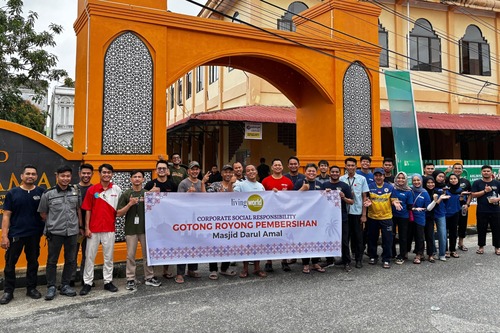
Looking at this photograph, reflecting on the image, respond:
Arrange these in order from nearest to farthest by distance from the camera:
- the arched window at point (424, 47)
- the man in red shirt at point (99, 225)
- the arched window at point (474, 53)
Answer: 1. the man in red shirt at point (99, 225)
2. the arched window at point (424, 47)
3. the arched window at point (474, 53)

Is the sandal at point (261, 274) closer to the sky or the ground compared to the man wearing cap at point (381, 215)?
closer to the ground

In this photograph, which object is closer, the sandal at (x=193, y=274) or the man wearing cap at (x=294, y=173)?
the sandal at (x=193, y=274)

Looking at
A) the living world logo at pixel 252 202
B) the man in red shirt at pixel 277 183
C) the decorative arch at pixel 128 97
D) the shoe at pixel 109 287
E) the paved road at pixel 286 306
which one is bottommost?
the paved road at pixel 286 306

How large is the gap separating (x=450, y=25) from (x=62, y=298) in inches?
687

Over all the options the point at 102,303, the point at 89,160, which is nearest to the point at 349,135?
the point at 89,160

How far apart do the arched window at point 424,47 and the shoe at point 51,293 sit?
15494mm

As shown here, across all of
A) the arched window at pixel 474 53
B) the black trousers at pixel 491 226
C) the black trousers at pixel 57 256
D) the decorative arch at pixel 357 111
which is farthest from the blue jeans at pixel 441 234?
the arched window at pixel 474 53

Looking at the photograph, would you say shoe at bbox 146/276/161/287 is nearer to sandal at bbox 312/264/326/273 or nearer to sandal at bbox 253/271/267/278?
sandal at bbox 253/271/267/278

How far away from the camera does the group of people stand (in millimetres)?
4888

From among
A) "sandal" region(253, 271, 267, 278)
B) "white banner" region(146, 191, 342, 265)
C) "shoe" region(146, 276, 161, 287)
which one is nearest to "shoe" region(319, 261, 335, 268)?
"white banner" region(146, 191, 342, 265)

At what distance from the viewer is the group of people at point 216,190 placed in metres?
4.89

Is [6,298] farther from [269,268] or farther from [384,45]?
[384,45]

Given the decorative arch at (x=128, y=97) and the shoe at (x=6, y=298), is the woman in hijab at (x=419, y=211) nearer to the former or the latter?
the decorative arch at (x=128, y=97)

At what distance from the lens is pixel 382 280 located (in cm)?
566
